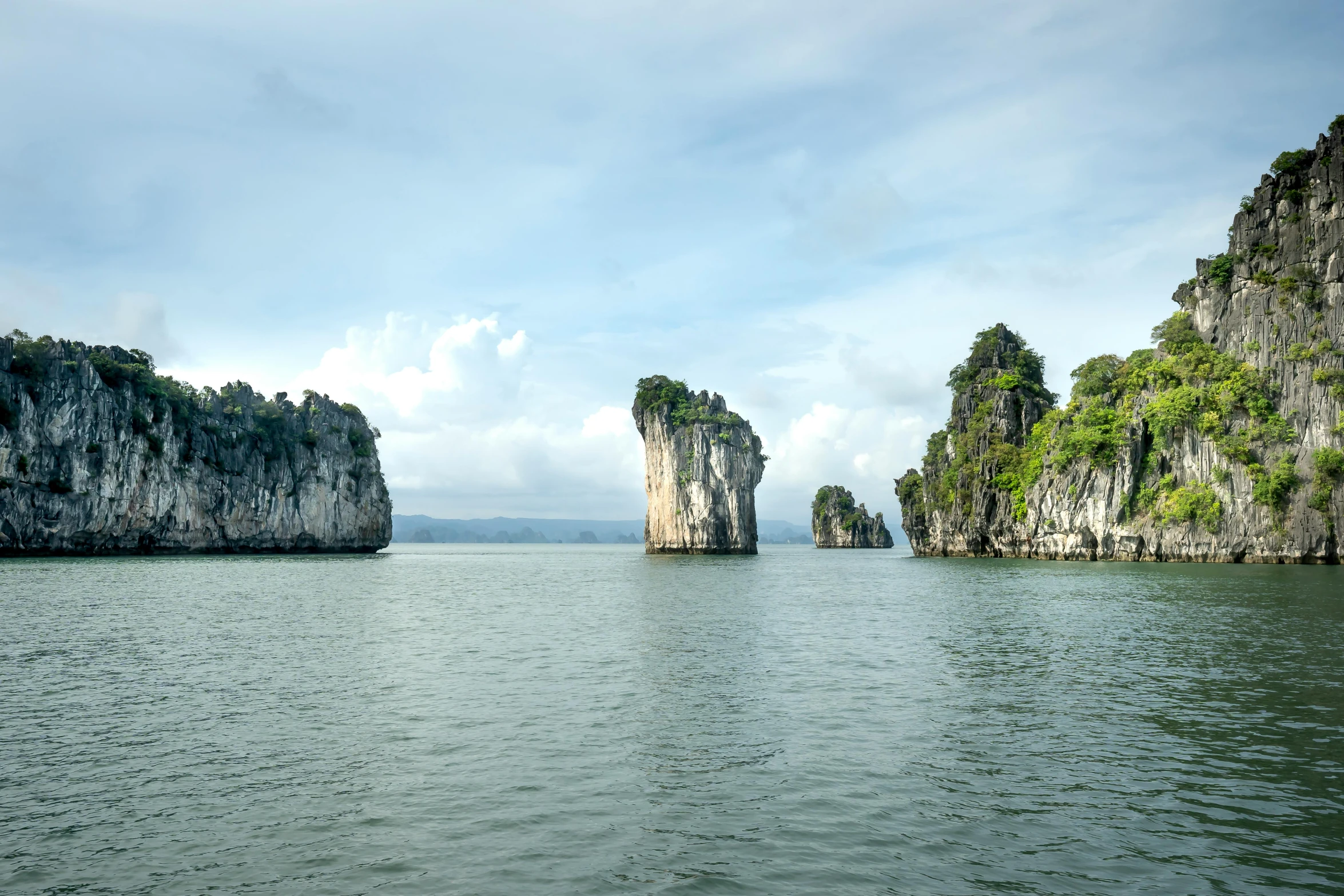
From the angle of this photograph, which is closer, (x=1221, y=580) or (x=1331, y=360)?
(x=1221, y=580)

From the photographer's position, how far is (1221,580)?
165 feet

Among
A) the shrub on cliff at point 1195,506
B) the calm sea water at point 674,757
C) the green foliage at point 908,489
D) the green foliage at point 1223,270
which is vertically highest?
the green foliage at point 1223,270

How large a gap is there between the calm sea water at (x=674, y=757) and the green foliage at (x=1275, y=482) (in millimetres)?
39579

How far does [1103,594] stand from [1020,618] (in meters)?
12.6

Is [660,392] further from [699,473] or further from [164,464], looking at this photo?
[164,464]

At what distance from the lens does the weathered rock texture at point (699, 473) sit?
114 m

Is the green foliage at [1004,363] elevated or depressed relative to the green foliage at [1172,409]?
elevated

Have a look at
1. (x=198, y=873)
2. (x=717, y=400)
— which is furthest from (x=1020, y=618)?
(x=717, y=400)

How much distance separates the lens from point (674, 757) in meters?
14.6

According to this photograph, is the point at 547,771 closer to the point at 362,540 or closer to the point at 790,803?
the point at 790,803

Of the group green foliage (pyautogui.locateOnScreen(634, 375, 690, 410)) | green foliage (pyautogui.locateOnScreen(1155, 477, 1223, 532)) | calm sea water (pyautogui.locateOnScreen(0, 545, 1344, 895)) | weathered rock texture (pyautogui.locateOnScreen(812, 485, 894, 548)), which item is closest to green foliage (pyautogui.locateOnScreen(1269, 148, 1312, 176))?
green foliage (pyautogui.locateOnScreen(1155, 477, 1223, 532))

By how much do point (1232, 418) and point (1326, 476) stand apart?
8223 millimetres

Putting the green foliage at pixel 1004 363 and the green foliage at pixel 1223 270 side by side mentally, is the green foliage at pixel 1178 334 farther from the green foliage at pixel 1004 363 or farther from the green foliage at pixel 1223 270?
the green foliage at pixel 1004 363

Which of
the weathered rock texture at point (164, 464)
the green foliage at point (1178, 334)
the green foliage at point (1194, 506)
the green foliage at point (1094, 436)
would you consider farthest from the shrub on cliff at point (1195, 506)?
the weathered rock texture at point (164, 464)
